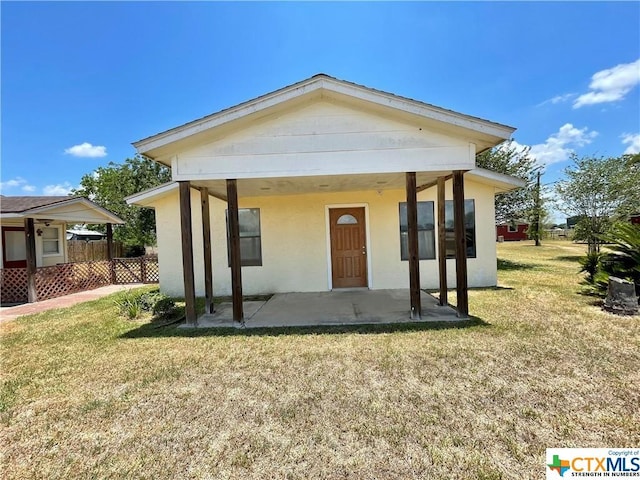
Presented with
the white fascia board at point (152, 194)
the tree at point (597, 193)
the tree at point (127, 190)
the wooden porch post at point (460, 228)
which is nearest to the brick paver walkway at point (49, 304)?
the white fascia board at point (152, 194)

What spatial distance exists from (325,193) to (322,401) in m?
6.72

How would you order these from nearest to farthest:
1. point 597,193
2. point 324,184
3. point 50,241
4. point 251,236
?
1. point 324,184
2. point 251,236
3. point 50,241
4. point 597,193

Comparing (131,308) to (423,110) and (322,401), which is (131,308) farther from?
(423,110)

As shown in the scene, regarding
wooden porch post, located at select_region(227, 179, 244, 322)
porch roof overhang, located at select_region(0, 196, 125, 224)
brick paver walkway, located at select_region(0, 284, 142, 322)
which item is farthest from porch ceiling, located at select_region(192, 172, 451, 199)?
porch roof overhang, located at select_region(0, 196, 125, 224)

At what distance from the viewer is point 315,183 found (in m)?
7.37

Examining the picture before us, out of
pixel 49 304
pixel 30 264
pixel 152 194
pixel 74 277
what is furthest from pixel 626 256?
pixel 74 277

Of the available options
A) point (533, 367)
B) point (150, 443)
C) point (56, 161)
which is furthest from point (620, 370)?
point (56, 161)

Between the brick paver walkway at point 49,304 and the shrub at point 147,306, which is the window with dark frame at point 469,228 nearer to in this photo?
the shrub at point 147,306

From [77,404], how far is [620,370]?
6035 mm

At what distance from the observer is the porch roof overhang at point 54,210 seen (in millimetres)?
9741

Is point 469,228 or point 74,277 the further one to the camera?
point 74,277

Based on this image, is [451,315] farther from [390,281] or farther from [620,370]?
[390,281]

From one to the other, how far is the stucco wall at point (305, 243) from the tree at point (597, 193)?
10785 millimetres

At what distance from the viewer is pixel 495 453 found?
237cm
